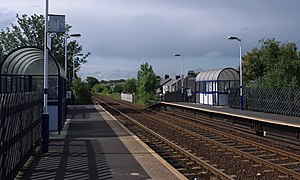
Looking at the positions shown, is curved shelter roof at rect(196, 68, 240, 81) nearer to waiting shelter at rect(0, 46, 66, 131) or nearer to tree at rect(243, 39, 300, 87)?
tree at rect(243, 39, 300, 87)

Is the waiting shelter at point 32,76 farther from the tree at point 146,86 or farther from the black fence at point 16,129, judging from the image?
the tree at point 146,86

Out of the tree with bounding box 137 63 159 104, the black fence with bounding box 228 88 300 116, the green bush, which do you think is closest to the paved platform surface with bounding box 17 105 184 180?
the black fence with bounding box 228 88 300 116

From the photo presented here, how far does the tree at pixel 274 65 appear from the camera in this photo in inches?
1428

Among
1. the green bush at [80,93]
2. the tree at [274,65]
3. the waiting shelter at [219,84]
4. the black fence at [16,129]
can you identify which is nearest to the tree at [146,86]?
the green bush at [80,93]

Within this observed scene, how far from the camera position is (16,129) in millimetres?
9672

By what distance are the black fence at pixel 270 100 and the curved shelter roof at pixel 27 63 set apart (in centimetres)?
1440

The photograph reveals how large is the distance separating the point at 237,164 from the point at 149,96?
4769cm

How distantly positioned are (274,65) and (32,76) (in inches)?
1017

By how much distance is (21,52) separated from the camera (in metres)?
19.1

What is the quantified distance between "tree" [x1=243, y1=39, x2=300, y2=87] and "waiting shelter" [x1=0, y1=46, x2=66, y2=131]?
20132 mm

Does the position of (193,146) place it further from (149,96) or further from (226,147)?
(149,96)

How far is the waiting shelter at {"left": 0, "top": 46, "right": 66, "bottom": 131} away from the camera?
18875 mm

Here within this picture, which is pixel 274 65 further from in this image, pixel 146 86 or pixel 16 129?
pixel 16 129

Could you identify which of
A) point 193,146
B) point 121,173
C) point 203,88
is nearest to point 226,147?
point 193,146
